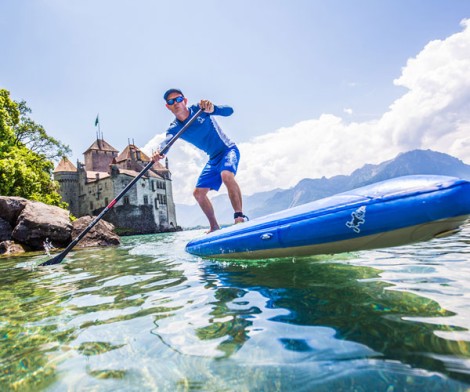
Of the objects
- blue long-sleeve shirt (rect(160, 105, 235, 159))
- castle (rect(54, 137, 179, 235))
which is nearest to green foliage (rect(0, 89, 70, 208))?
blue long-sleeve shirt (rect(160, 105, 235, 159))

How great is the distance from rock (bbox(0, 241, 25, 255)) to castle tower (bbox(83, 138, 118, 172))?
54.8m

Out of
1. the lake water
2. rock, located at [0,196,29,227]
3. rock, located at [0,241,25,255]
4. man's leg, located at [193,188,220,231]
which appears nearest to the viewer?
the lake water

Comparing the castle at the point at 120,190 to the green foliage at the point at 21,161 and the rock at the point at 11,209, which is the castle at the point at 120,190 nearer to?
the green foliage at the point at 21,161

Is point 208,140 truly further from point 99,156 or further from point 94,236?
point 99,156

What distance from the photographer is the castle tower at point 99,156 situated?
6111cm

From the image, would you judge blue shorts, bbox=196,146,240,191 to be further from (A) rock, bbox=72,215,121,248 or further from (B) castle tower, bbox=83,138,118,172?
(B) castle tower, bbox=83,138,118,172

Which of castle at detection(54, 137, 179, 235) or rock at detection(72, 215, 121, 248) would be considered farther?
castle at detection(54, 137, 179, 235)

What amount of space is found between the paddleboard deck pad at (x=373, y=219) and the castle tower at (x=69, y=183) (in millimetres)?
59770

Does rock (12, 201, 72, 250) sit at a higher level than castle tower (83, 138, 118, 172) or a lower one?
lower

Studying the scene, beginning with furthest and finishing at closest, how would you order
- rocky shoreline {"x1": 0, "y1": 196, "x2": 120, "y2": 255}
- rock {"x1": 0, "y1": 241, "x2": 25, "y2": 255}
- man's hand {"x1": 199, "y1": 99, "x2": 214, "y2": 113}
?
rocky shoreline {"x1": 0, "y1": 196, "x2": 120, "y2": 255} → rock {"x1": 0, "y1": 241, "x2": 25, "y2": 255} → man's hand {"x1": 199, "y1": 99, "x2": 214, "y2": 113}

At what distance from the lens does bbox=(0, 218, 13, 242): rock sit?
11.6 meters

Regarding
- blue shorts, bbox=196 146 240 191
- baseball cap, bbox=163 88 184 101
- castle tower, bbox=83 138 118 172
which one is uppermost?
castle tower, bbox=83 138 118 172

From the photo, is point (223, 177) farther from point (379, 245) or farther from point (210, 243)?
point (379, 245)

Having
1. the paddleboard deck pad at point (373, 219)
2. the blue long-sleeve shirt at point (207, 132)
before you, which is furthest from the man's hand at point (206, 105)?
the paddleboard deck pad at point (373, 219)
